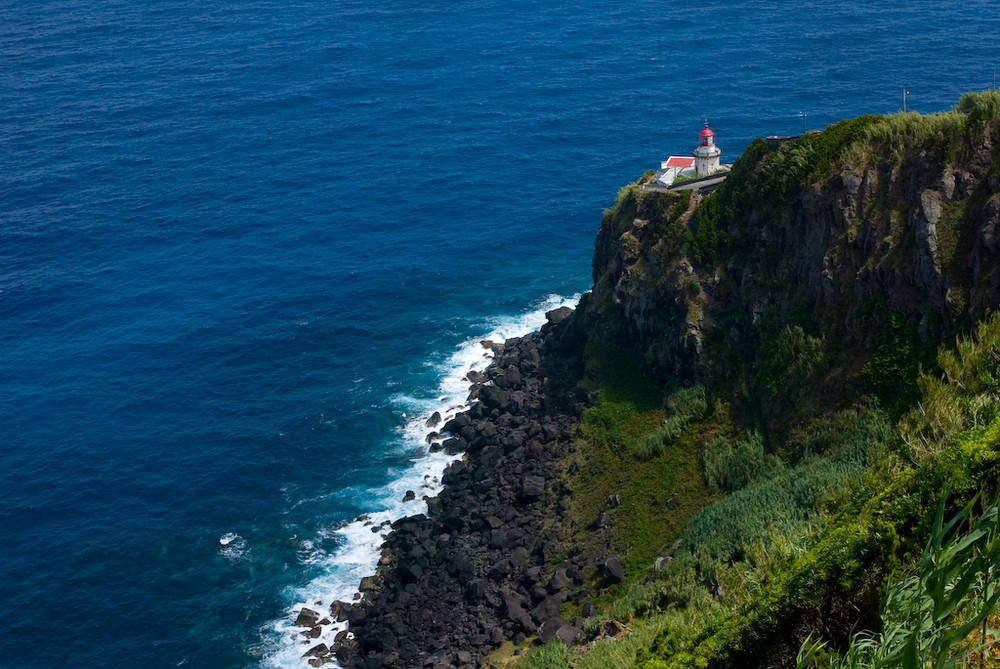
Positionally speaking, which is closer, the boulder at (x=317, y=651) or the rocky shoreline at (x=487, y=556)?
the rocky shoreline at (x=487, y=556)

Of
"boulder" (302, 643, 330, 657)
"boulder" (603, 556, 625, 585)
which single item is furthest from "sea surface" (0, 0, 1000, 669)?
"boulder" (603, 556, 625, 585)

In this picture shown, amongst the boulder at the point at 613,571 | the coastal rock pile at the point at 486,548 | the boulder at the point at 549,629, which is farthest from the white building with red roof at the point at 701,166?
the boulder at the point at 549,629

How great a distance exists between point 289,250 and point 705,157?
189 ft

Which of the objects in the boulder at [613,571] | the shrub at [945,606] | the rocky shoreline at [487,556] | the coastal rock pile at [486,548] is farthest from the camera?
the coastal rock pile at [486,548]

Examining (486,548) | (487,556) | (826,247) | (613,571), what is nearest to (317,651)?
(487,556)

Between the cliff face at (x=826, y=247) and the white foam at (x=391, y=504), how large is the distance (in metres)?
18.5

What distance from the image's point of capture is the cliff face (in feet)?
190

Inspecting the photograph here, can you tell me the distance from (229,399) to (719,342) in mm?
48583

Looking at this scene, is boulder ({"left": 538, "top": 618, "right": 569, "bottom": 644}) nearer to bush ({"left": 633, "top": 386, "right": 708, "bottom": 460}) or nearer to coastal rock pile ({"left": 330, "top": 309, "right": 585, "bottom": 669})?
coastal rock pile ({"left": 330, "top": 309, "right": 585, "bottom": 669})

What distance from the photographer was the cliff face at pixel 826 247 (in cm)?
5778

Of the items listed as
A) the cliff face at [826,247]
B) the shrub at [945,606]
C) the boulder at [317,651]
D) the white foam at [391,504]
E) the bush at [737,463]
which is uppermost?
the shrub at [945,606]

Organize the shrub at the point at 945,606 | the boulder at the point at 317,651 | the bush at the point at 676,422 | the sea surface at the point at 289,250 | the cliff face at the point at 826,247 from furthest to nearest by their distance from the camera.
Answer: the sea surface at the point at 289,250, the bush at the point at 676,422, the boulder at the point at 317,651, the cliff face at the point at 826,247, the shrub at the point at 945,606

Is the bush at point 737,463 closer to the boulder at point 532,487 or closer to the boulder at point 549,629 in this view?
the boulder at point 532,487

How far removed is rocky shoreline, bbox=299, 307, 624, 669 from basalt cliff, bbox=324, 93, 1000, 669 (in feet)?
0.60
